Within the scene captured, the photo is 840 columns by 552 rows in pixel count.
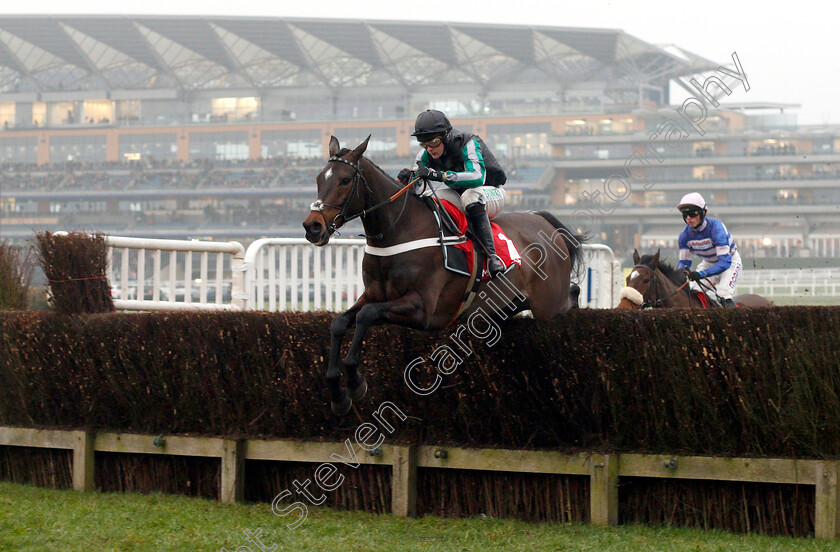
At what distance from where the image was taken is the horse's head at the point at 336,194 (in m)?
4.16

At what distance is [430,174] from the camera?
4.99 metres

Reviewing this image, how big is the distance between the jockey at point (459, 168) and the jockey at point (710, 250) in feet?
9.13

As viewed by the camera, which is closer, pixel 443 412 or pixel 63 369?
pixel 443 412

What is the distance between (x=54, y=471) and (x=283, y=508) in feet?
5.63

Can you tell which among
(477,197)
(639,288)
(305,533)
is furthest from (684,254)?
(305,533)

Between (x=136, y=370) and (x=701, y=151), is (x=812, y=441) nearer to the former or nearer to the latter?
(x=136, y=370)

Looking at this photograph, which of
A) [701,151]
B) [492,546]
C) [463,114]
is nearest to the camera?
[492,546]

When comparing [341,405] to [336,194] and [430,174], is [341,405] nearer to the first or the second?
[336,194]

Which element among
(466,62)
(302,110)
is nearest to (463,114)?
(466,62)

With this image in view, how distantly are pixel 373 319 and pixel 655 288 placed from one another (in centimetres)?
368

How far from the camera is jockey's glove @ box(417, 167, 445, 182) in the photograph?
16.3 feet

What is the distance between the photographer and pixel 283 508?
5023 mm

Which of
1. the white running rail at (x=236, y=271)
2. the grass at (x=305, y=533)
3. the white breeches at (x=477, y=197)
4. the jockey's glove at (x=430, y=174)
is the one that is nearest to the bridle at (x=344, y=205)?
the jockey's glove at (x=430, y=174)

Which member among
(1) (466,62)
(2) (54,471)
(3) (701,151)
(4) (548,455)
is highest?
(1) (466,62)
